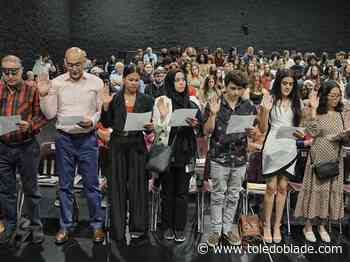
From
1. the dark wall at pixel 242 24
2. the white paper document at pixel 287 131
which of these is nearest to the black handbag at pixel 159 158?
the white paper document at pixel 287 131

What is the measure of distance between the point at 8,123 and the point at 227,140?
6.29 feet

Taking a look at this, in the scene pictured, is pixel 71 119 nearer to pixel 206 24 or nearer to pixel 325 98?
pixel 325 98

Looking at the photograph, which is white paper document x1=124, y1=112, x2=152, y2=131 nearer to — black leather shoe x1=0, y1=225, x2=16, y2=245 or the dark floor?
the dark floor

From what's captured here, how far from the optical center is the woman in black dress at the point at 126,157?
4.00 meters

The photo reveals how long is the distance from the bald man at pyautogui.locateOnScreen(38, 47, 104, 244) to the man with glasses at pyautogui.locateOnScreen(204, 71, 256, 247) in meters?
1.07

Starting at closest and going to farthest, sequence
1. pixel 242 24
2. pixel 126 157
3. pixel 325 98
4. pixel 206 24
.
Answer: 1. pixel 126 157
2. pixel 325 98
3. pixel 206 24
4. pixel 242 24

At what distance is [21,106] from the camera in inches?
154

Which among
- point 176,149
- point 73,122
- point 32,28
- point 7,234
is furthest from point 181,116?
point 32,28

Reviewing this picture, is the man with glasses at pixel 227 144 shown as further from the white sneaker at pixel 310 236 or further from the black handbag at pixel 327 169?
the white sneaker at pixel 310 236

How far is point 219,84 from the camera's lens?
25.1 ft

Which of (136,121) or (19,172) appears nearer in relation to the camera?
(136,121)

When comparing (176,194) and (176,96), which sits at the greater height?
(176,96)

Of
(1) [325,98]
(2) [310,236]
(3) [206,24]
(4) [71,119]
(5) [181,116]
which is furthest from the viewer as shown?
(3) [206,24]

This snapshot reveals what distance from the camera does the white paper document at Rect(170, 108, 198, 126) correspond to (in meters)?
3.93
